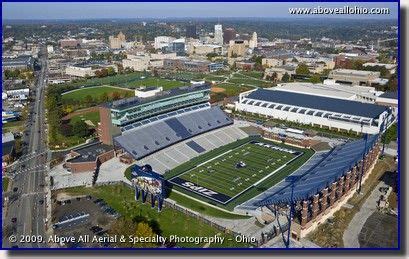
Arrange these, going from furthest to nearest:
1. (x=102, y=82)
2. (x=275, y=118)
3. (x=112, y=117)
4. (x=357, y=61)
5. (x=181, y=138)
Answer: (x=357, y=61), (x=102, y=82), (x=275, y=118), (x=181, y=138), (x=112, y=117)

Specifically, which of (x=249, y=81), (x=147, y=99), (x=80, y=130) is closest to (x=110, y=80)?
(x=249, y=81)

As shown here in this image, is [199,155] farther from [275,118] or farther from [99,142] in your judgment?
[275,118]

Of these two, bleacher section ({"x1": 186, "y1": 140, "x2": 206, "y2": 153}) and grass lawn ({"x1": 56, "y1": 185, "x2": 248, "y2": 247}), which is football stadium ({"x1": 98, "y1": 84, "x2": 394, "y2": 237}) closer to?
bleacher section ({"x1": 186, "y1": 140, "x2": 206, "y2": 153})

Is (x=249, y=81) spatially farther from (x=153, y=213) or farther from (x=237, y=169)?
(x=153, y=213)

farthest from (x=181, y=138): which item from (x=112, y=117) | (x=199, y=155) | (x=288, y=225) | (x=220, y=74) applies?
(x=220, y=74)

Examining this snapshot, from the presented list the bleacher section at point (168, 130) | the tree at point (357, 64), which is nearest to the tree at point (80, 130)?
the bleacher section at point (168, 130)

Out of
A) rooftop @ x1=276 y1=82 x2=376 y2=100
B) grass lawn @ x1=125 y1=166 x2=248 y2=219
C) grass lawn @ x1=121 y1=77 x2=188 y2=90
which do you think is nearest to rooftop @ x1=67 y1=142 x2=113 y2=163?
grass lawn @ x1=125 y1=166 x2=248 y2=219

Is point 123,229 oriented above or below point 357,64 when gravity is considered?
below

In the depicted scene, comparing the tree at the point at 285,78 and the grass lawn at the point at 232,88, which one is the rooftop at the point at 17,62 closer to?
the grass lawn at the point at 232,88
